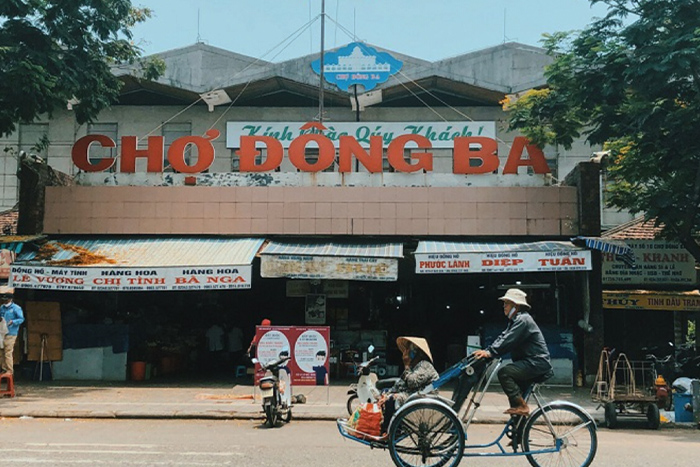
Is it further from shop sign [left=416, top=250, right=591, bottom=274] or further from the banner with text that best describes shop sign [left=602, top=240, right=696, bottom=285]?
the banner with text

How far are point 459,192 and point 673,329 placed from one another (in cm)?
955

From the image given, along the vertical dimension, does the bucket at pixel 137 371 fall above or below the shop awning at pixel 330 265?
below

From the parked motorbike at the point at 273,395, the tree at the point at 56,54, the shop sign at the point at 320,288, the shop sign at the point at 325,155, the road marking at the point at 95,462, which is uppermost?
the tree at the point at 56,54

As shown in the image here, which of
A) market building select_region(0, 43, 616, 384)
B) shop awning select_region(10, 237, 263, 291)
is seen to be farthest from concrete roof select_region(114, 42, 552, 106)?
shop awning select_region(10, 237, 263, 291)

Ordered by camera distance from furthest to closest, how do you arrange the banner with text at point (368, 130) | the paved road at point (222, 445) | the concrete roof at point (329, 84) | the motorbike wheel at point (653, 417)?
the banner with text at point (368, 130)
the concrete roof at point (329, 84)
the motorbike wheel at point (653, 417)
the paved road at point (222, 445)

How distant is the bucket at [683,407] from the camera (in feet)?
38.4

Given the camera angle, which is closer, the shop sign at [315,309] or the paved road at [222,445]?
the paved road at [222,445]

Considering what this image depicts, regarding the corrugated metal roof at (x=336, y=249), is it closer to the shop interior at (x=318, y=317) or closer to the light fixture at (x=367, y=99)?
the shop interior at (x=318, y=317)

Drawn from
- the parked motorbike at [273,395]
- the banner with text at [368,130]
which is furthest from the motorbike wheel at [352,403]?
the banner with text at [368,130]

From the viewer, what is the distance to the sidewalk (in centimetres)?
1185

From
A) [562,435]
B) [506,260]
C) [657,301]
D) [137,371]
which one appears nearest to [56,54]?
[137,371]

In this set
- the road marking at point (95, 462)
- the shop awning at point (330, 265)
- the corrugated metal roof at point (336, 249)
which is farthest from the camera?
the corrugated metal roof at point (336, 249)

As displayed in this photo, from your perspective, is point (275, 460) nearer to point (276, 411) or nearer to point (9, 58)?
point (276, 411)

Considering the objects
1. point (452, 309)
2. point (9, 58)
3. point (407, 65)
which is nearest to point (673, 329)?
point (452, 309)
